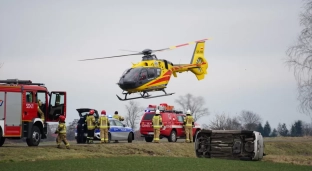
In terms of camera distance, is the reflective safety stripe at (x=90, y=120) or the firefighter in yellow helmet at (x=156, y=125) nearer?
the reflective safety stripe at (x=90, y=120)

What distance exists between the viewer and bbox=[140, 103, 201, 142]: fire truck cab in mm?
40781

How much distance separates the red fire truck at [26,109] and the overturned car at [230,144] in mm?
8609

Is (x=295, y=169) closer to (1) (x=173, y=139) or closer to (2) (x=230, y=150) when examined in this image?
(2) (x=230, y=150)

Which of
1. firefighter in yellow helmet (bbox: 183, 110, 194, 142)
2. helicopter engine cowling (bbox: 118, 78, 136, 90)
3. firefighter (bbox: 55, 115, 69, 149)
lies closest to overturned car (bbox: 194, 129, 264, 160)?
firefighter (bbox: 55, 115, 69, 149)

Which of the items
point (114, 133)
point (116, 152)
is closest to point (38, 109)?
point (116, 152)

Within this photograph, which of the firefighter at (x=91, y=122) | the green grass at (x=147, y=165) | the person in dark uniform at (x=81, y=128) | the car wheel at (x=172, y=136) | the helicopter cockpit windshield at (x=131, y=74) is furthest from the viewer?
the helicopter cockpit windshield at (x=131, y=74)

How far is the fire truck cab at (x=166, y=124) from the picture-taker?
134 ft

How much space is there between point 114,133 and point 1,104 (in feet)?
34.1

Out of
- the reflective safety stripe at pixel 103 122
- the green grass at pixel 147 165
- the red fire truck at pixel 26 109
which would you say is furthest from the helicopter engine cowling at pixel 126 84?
the green grass at pixel 147 165

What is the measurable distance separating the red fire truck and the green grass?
19.9ft

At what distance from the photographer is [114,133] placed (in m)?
38.8

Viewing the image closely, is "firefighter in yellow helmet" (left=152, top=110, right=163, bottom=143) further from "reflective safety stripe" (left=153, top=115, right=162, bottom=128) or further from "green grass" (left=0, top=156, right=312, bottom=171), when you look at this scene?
"green grass" (left=0, top=156, right=312, bottom=171)

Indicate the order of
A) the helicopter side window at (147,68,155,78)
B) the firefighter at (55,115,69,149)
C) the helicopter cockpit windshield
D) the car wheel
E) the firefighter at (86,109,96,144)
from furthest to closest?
1. the helicopter side window at (147,68,155,78)
2. the helicopter cockpit windshield
3. the car wheel
4. the firefighter at (86,109,96,144)
5. the firefighter at (55,115,69,149)

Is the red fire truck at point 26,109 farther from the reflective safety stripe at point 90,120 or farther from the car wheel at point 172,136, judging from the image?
the car wheel at point 172,136
